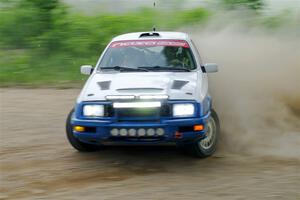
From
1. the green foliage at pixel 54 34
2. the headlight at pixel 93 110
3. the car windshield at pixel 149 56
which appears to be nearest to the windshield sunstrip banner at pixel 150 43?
the car windshield at pixel 149 56

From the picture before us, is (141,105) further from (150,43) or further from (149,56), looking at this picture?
(150,43)

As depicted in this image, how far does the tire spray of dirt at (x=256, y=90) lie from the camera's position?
779 centimetres

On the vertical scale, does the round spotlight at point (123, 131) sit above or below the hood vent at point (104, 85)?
below

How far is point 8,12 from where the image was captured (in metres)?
16.8

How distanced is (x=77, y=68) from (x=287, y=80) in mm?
6535

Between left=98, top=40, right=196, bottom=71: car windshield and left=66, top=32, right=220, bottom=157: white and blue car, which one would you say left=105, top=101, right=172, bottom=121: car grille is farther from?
left=98, top=40, right=196, bottom=71: car windshield


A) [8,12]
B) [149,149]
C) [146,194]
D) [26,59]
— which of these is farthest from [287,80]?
[8,12]

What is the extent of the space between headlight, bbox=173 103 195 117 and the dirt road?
693 mm

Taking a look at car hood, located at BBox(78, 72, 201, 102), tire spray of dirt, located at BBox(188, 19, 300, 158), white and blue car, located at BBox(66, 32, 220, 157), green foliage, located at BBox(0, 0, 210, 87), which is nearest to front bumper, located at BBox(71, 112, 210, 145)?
white and blue car, located at BBox(66, 32, 220, 157)

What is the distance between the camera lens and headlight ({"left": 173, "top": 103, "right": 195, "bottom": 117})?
628 cm

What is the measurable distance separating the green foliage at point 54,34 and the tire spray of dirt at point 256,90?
A: 358 centimetres

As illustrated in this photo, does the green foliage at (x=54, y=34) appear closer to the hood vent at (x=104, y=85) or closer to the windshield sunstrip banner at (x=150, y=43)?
the windshield sunstrip banner at (x=150, y=43)

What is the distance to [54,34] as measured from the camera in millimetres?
16234

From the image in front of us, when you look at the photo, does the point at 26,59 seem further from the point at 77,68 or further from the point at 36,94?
the point at 36,94
